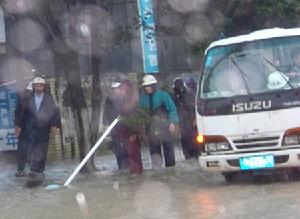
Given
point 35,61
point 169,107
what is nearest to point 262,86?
point 169,107

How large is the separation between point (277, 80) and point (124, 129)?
351cm

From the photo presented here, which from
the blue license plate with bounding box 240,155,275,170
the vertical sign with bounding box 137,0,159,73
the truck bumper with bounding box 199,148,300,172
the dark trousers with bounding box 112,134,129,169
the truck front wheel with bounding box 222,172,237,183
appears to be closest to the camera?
the truck bumper with bounding box 199,148,300,172

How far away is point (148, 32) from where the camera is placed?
15.6 m

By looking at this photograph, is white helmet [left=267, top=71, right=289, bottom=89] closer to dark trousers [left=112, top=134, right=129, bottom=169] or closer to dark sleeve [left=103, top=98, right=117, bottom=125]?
dark trousers [left=112, top=134, right=129, bottom=169]

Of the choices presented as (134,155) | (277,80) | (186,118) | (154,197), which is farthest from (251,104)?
(186,118)

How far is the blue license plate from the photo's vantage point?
32.8ft

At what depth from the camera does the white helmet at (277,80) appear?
10.2 metres

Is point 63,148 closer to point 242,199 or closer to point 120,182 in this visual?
point 120,182

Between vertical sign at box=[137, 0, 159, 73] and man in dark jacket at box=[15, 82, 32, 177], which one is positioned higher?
vertical sign at box=[137, 0, 159, 73]

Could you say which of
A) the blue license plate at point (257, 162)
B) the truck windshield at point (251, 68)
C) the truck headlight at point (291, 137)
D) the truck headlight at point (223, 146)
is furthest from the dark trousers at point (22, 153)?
the truck headlight at point (291, 137)

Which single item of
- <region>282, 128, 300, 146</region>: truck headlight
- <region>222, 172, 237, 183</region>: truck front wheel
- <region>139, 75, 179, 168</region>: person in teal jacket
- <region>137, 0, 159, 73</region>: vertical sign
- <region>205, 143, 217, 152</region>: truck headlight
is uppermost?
<region>137, 0, 159, 73</region>: vertical sign

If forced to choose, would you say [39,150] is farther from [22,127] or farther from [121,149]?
[121,149]

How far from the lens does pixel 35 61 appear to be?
2072 cm

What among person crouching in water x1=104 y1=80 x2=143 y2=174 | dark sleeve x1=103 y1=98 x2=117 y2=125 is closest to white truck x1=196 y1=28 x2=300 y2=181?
person crouching in water x1=104 y1=80 x2=143 y2=174
